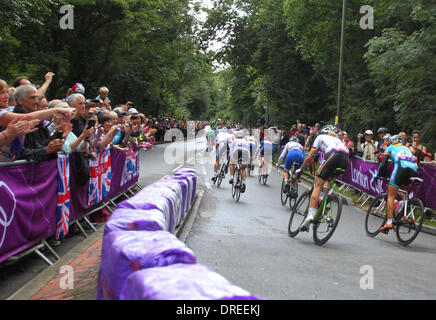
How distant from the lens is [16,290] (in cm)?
501

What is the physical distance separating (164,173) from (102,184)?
9.12m

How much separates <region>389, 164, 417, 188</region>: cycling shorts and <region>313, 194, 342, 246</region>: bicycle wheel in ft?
5.88

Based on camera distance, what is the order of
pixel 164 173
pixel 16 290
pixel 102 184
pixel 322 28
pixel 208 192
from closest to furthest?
pixel 16 290 → pixel 102 184 → pixel 208 192 → pixel 164 173 → pixel 322 28

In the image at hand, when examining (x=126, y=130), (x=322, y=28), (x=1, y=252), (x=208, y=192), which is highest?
(x=322, y=28)

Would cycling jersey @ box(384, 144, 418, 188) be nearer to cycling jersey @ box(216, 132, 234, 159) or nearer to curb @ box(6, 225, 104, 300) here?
curb @ box(6, 225, 104, 300)

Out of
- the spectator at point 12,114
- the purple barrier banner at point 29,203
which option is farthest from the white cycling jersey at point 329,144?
the spectator at point 12,114

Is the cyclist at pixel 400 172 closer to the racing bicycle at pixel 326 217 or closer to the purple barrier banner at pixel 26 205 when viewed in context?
the racing bicycle at pixel 326 217

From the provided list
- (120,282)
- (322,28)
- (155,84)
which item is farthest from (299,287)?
(155,84)

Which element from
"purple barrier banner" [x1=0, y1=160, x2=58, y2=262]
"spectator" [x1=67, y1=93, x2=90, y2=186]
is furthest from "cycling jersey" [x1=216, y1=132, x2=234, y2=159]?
"purple barrier banner" [x1=0, y1=160, x2=58, y2=262]

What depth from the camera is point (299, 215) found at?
877cm

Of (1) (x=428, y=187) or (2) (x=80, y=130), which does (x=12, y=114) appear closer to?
(2) (x=80, y=130)

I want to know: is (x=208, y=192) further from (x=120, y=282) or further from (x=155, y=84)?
(x=155, y=84)

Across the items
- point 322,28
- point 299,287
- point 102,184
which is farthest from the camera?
point 322,28

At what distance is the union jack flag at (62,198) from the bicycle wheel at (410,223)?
19.3 ft
